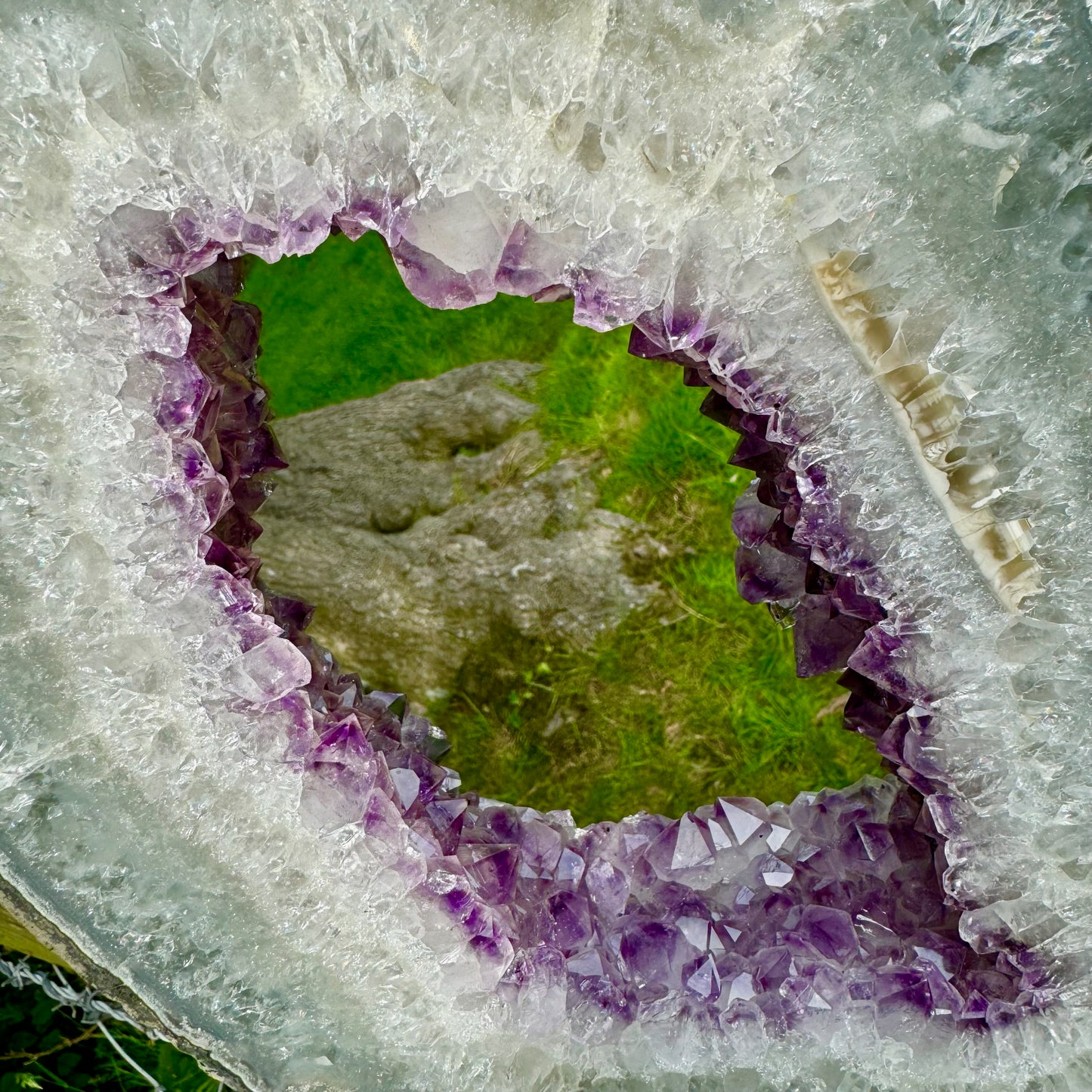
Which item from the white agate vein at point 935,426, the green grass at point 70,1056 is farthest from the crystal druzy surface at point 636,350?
the green grass at point 70,1056

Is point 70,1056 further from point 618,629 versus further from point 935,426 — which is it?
point 935,426

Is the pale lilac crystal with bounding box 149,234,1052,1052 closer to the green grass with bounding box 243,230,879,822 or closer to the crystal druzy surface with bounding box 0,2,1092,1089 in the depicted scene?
the crystal druzy surface with bounding box 0,2,1092,1089

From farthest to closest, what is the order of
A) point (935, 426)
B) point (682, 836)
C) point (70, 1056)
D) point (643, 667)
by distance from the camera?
point (70, 1056) → point (643, 667) → point (682, 836) → point (935, 426)

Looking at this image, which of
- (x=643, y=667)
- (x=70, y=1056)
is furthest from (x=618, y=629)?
(x=70, y=1056)

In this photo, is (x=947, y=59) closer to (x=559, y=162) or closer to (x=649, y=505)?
(x=559, y=162)

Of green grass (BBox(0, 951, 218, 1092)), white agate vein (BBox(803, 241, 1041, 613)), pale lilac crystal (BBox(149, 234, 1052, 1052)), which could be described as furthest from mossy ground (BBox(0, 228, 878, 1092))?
white agate vein (BBox(803, 241, 1041, 613))
